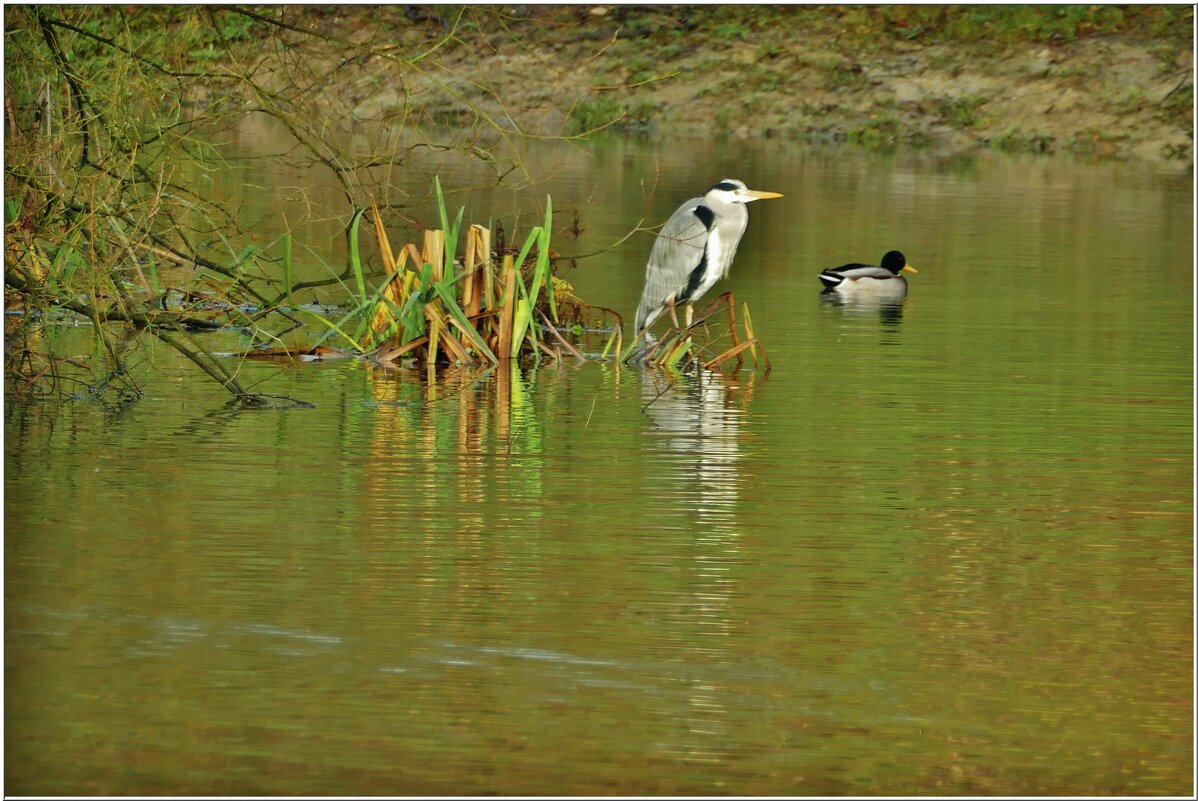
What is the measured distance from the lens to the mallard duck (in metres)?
13.7

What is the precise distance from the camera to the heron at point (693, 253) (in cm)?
1138

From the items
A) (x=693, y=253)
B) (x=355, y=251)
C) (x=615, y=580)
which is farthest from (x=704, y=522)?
(x=693, y=253)

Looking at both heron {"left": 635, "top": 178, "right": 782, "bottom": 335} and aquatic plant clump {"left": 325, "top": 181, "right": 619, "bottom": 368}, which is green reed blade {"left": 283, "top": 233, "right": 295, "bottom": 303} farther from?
heron {"left": 635, "top": 178, "right": 782, "bottom": 335}

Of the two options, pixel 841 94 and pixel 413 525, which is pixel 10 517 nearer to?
pixel 413 525

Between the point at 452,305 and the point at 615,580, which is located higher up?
the point at 452,305

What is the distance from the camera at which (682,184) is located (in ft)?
71.1

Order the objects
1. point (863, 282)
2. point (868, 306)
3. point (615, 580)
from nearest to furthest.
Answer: point (615, 580)
point (868, 306)
point (863, 282)

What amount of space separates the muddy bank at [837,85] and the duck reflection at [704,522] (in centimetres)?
1836

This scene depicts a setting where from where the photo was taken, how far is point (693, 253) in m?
11.4

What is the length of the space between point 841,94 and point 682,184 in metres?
9.33

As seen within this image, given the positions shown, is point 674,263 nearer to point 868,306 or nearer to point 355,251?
point 355,251

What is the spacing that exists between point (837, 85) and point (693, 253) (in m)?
19.7

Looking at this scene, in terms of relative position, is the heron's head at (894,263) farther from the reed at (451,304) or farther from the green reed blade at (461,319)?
the green reed blade at (461,319)

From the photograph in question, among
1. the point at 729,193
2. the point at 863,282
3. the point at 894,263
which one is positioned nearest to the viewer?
the point at 729,193
